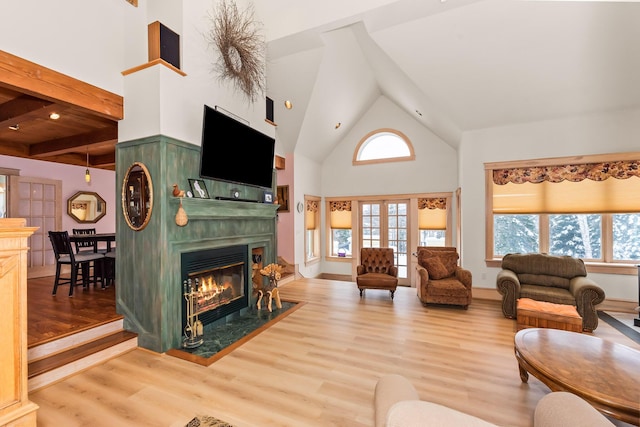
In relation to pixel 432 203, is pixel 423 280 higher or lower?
lower

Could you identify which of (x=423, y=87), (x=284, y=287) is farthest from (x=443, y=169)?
(x=284, y=287)

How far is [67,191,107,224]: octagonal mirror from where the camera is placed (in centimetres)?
575

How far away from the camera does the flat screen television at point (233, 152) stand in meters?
3.05

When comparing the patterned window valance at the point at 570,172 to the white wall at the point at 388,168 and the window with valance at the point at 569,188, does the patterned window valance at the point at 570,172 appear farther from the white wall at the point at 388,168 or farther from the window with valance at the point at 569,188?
the white wall at the point at 388,168

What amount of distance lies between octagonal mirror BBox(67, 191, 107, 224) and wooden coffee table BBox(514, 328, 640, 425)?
7.88 meters

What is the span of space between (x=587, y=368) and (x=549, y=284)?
2.62 metres

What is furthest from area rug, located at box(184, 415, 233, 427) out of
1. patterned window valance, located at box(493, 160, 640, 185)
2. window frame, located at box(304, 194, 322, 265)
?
patterned window valance, located at box(493, 160, 640, 185)

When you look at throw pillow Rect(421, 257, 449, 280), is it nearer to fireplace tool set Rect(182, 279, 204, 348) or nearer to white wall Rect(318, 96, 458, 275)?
white wall Rect(318, 96, 458, 275)

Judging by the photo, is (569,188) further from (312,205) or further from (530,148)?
(312,205)

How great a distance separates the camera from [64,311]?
3199 mm

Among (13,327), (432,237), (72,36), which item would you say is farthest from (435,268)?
(72,36)

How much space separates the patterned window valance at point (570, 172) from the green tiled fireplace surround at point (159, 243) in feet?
15.8

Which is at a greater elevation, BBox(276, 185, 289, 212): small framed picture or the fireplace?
BBox(276, 185, 289, 212): small framed picture

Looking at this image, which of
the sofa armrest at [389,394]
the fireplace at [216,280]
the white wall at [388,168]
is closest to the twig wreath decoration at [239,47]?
the fireplace at [216,280]
